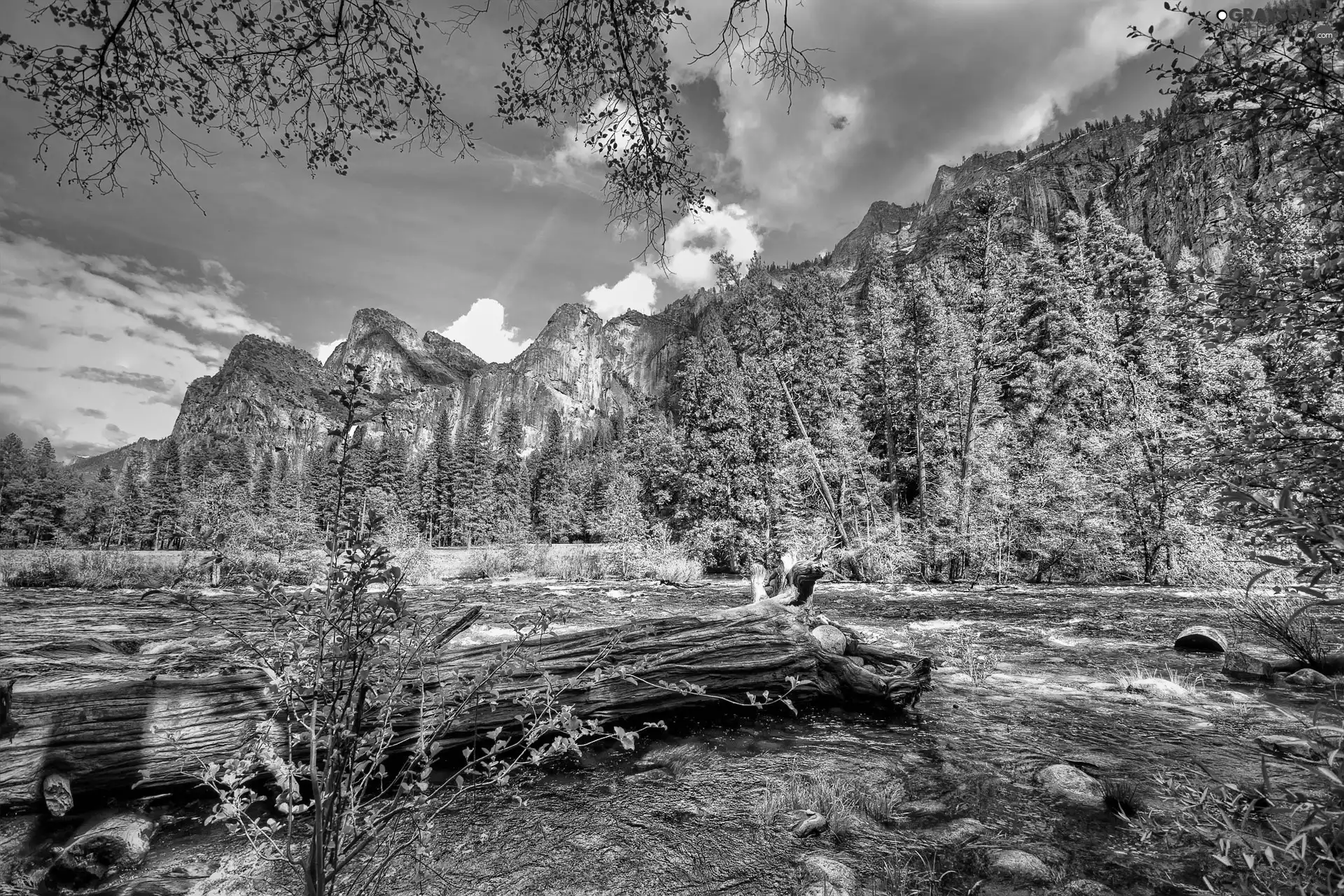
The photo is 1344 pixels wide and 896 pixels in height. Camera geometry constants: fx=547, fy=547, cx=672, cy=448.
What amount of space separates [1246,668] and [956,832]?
651cm

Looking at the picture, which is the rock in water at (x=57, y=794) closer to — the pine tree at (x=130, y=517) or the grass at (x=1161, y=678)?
the grass at (x=1161, y=678)

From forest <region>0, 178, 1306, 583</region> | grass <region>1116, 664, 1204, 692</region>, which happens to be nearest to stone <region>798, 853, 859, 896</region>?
grass <region>1116, 664, 1204, 692</region>

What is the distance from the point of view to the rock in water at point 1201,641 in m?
8.52

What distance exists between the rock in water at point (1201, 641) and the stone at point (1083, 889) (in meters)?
7.97

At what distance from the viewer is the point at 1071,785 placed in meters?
4.23

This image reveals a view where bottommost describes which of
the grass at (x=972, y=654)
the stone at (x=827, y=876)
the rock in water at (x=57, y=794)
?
the grass at (x=972, y=654)

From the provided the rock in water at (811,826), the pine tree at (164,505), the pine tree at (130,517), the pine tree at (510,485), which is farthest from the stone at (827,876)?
the pine tree at (130,517)

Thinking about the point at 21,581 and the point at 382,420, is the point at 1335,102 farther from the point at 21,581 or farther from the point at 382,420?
the point at 21,581

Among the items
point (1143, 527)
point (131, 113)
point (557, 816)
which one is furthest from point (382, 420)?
point (1143, 527)

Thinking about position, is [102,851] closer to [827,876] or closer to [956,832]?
[827,876]

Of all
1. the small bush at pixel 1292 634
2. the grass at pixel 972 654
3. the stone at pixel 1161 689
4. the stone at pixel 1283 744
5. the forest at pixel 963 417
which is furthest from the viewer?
the forest at pixel 963 417

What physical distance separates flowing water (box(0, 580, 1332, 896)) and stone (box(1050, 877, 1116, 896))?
0.06 m

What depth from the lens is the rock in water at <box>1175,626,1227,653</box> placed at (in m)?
8.52

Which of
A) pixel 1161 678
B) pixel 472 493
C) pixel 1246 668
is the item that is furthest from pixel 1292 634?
pixel 472 493
